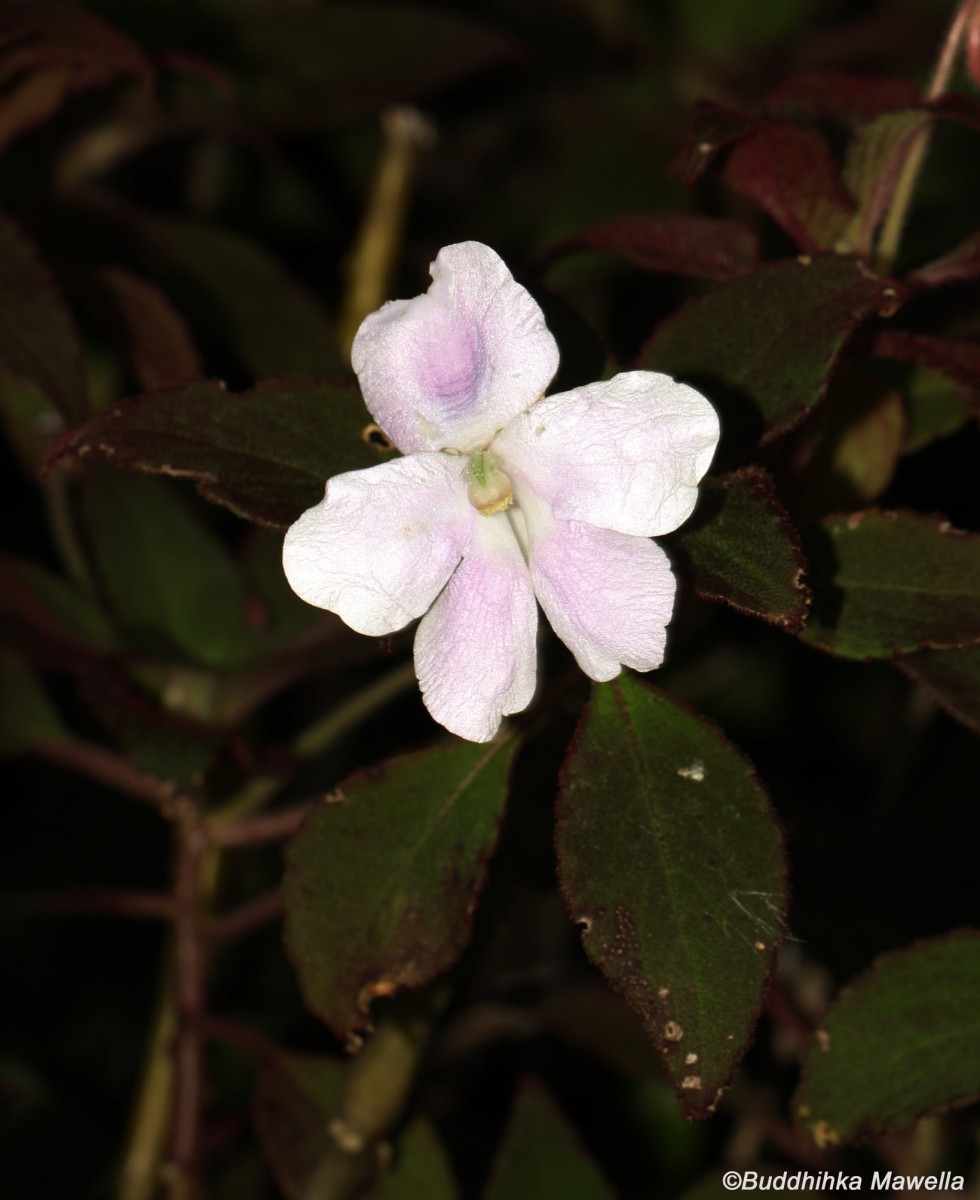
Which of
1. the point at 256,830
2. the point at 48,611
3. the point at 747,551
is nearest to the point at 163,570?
the point at 48,611

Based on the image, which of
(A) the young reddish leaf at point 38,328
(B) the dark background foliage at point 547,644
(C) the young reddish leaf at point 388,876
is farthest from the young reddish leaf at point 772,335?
(A) the young reddish leaf at point 38,328

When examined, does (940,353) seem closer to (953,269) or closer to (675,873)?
(953,269)

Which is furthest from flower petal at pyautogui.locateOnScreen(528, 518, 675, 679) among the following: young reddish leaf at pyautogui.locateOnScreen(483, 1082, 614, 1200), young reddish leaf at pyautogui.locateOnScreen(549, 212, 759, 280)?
young reddish leaf at pyautogui.locateOnScreen(483, 1082, 614, 1200)

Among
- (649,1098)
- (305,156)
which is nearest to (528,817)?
(649,1098)

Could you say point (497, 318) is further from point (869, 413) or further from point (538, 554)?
point (869, 413)

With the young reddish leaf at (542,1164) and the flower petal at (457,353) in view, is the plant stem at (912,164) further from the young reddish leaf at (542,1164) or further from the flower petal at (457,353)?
the young reddish leaf at (542,1164)
